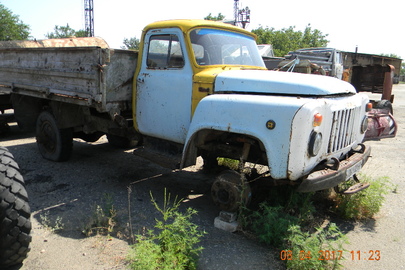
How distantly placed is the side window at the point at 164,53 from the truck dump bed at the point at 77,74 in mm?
340

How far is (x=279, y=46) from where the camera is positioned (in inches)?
1177

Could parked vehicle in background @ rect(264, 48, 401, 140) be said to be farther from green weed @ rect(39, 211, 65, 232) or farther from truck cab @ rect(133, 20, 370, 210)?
green weed @ rect(39, 211, 65, 232)

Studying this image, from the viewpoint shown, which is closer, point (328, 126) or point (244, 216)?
point (328, 126)

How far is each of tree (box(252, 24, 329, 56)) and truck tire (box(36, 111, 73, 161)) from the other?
24378 millimetres

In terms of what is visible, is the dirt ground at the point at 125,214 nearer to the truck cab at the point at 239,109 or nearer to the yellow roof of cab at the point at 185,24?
the truck cab at the point at 239,109

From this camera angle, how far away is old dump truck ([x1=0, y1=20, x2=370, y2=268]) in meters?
3.12

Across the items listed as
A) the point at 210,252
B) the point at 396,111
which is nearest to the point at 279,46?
the point at 396,111

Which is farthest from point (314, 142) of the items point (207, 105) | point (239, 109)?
point (207, 105)

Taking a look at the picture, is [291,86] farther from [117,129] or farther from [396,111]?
[396,111]

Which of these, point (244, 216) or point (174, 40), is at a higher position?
point (174, 40)

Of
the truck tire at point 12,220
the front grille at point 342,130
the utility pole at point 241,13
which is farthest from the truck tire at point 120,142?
the utility pole at point 241,13

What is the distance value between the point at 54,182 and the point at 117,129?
1.19 m

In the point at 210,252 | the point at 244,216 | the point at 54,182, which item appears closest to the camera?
the point at 210,252

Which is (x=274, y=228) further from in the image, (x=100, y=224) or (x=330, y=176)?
(x=100, y=224)
